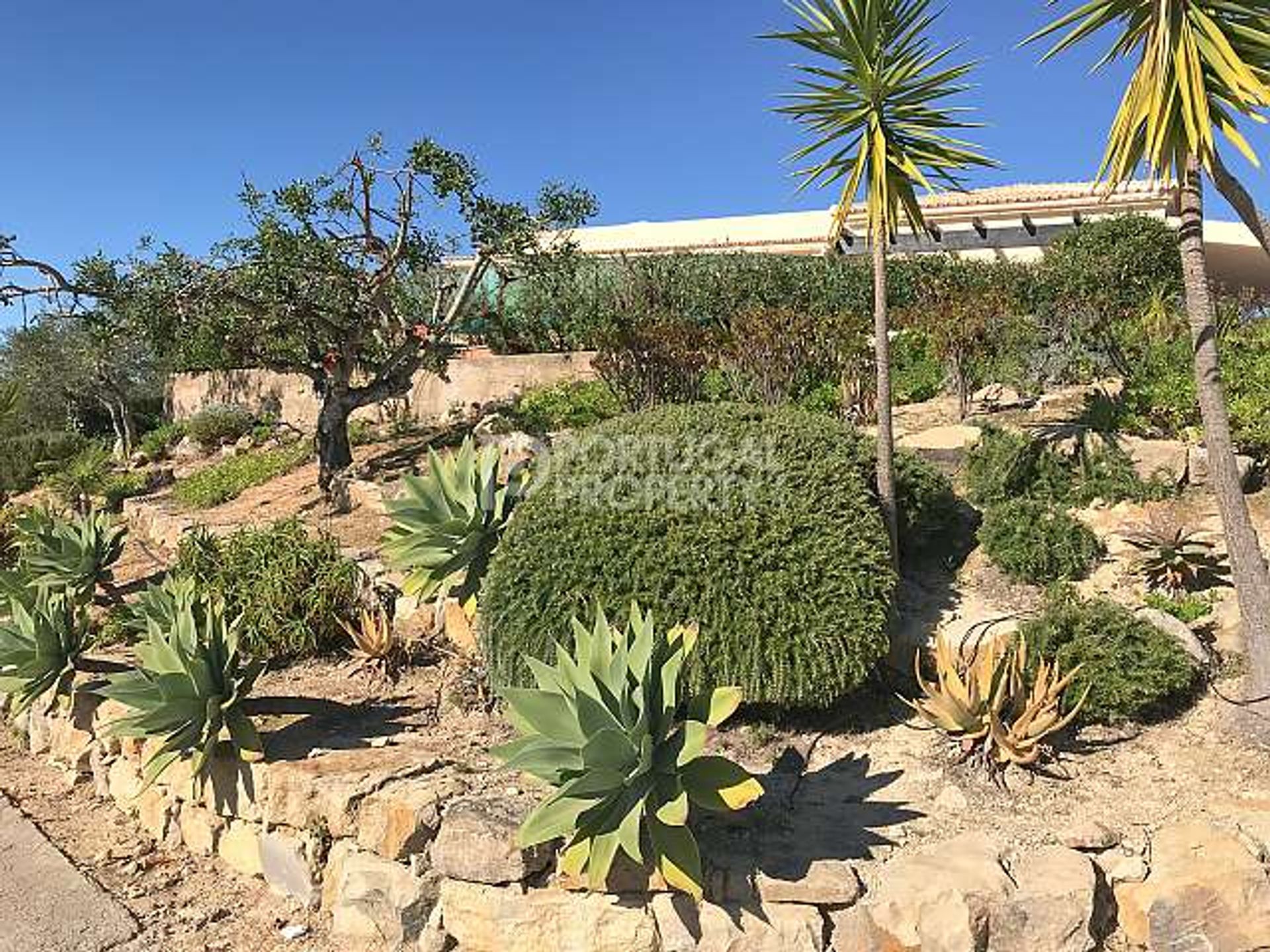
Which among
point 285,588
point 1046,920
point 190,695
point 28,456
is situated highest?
Answer: point 28,456

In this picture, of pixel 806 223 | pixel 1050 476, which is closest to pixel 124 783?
pixel 1050 476

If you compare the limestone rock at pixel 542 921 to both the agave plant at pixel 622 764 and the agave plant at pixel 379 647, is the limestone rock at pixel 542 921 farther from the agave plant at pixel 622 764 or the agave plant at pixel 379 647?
the agave plant at pixel 379 647

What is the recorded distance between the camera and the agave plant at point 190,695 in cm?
434

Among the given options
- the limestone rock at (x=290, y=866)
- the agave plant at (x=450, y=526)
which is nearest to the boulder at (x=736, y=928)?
the limestone rock at (x=290, y=866)

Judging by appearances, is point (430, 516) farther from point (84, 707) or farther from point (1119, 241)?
point (1119, 241)

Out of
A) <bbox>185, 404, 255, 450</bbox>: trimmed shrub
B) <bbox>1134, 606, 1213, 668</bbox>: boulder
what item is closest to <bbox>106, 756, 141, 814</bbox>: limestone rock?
<bbox>1134, 606, 1213, 668</bbox>: boulder

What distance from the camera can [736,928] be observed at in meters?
3.32

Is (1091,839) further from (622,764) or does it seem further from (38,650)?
(38,650)

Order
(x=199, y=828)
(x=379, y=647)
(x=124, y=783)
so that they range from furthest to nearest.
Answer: (x=379, y=647), (x=124, y=783), (x=199, y=828)

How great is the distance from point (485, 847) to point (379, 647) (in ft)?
7.59

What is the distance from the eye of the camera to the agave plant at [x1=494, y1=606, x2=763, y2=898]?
10.5 feet

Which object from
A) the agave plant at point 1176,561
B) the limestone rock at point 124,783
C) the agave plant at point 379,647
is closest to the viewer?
the agave plant at point 1176,561

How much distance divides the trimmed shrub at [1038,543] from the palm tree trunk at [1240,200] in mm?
1742

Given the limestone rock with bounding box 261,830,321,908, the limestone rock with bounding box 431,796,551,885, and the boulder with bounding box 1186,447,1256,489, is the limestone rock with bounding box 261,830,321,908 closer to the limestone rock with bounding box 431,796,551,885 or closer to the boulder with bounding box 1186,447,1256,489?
the limestone rock with bounding box 431,796,551,885
